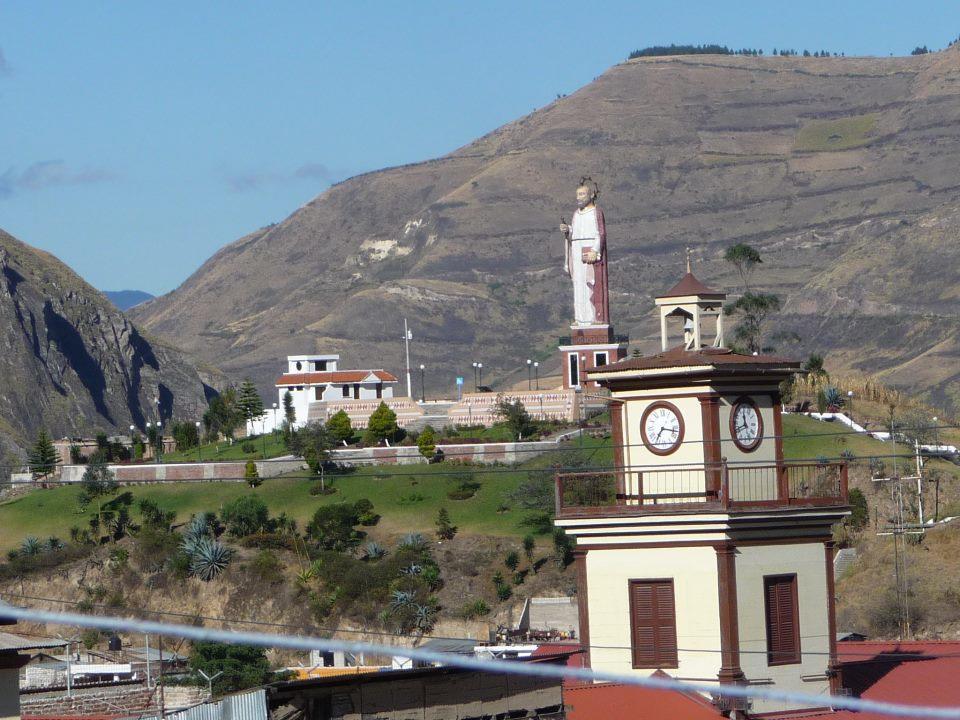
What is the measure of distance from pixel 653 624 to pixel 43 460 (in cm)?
8285

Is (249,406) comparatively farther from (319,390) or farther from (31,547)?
(31,547)

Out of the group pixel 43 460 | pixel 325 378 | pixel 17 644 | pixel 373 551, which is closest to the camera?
pixel 17 644

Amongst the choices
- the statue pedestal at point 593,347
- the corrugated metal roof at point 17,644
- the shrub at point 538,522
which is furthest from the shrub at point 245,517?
the corrugated metal roof at point 17,644

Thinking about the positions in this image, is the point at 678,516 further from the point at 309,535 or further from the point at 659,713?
the point at 309,535

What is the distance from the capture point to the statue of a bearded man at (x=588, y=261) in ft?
286

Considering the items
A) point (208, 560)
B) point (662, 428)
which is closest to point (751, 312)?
point (208, 560)

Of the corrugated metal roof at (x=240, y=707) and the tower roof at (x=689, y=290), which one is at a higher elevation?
the tower roof at (x=689, y=290)

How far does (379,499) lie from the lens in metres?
83.8

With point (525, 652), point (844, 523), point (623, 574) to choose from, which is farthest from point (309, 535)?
point (623, 574)

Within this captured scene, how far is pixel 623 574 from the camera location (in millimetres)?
25125

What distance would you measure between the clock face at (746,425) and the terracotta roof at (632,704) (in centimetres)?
360

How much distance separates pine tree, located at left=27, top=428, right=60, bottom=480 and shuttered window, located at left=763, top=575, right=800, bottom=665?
3149 inches

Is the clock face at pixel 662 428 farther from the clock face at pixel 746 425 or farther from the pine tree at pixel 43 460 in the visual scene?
the pine tree at pixel 43 460

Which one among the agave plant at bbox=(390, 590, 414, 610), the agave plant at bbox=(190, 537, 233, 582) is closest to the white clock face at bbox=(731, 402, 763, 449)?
the agave plant at bbox=(390, 590, 414, 610)
